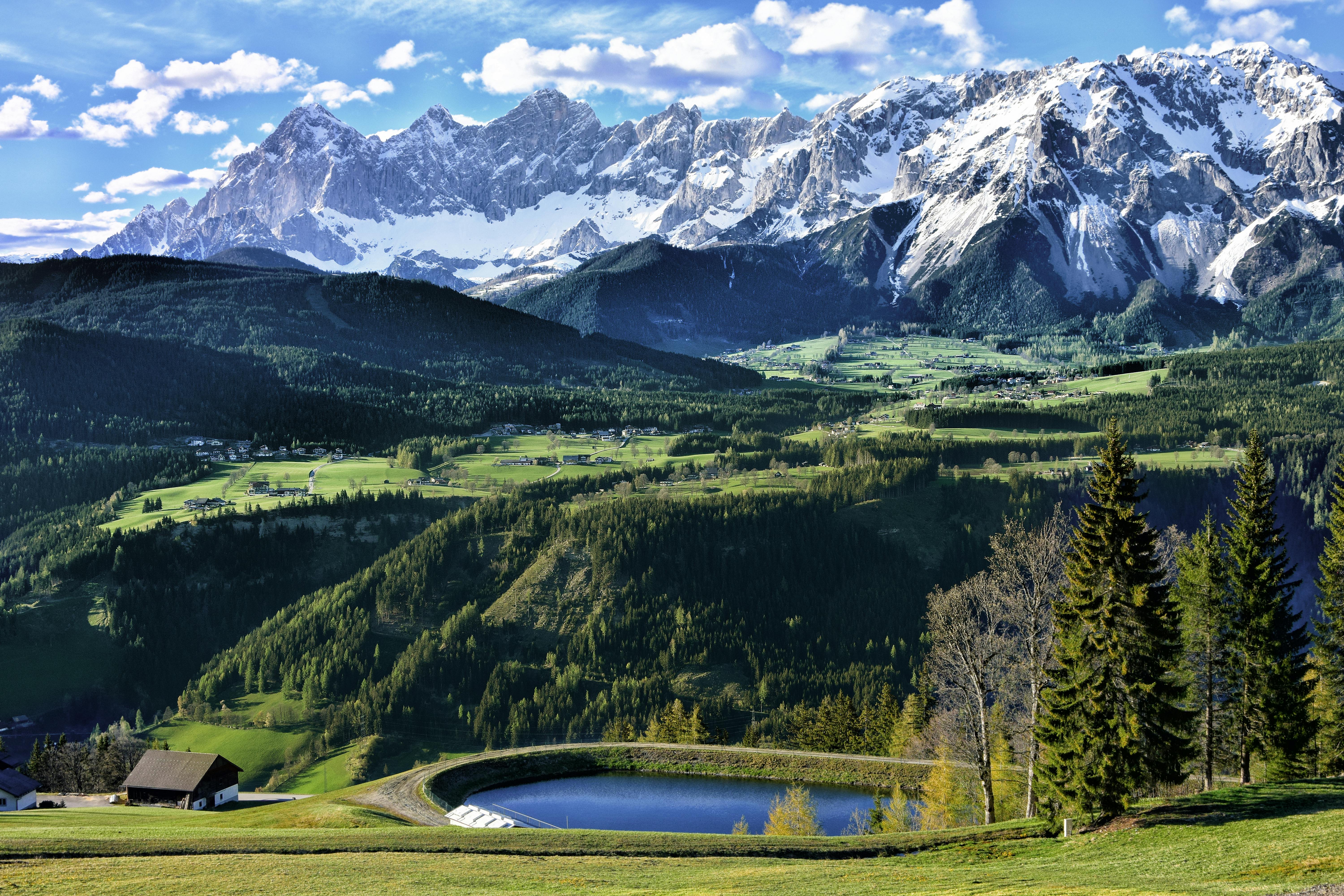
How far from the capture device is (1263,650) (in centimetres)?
5747

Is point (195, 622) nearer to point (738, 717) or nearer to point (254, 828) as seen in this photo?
point (738, 717)

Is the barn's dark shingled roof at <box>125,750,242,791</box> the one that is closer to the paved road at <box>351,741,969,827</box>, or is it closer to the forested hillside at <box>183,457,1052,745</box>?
the paved road at <box>351,741,969,827</box>

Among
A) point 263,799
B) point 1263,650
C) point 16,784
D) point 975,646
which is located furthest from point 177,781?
point 1263,650

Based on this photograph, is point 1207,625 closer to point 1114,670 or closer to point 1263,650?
point 1263,650

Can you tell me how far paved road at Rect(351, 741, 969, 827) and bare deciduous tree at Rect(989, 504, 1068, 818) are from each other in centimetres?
1203

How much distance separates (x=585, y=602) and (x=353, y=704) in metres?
39.8

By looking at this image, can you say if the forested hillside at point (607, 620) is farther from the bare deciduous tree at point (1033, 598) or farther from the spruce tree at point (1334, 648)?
the spruce tree at point (1334, 648)

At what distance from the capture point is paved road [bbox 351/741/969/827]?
65.8 m

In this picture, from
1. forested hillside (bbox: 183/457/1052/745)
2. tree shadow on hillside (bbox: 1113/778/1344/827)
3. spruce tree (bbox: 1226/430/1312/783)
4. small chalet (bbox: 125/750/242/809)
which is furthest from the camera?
forested hillside (bbox: 183/457/1052/745)

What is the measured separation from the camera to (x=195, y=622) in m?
177

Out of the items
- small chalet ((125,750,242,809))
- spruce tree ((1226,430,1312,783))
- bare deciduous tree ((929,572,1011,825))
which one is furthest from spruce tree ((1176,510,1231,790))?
small chalet ((125,750,242,809))

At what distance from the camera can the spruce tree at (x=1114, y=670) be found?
4584 cm

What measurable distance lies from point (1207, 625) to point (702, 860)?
3397 cm

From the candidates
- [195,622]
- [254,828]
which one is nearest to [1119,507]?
[254,828]
